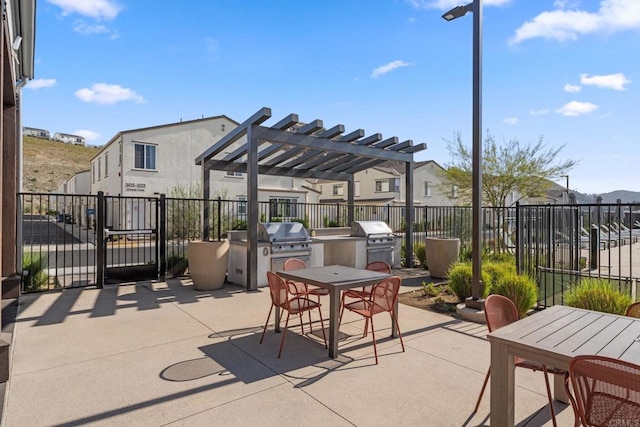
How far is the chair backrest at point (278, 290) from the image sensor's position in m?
4.10

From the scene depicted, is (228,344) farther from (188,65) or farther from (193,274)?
(188,65)

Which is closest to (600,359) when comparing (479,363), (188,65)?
(479,363)

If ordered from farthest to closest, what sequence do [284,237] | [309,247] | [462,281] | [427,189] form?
1. [427,189]
2. [309,247]
3. [284,237]
4. [462,281]

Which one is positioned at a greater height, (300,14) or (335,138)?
(300,14)

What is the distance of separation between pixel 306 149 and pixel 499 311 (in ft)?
21.6

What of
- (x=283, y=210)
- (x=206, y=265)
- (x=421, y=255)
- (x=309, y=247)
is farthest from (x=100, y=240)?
(x=283, y=210)

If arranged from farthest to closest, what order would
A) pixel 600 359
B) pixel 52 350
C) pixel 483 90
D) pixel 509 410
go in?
pixel 483 90 → pixel 52 350 → pixel 509 410 → pixel 600 359

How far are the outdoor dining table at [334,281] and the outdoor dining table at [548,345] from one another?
5.92 ft

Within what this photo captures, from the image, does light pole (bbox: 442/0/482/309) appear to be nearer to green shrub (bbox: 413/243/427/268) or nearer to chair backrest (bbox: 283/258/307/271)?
chair backrest (bbox: 283/258/307/271)

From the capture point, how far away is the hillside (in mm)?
62316

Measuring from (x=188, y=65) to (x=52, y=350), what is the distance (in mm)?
10126

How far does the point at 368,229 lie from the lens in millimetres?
9836

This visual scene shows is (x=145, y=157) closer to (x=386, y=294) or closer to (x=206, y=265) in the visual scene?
(x=206, y=265)

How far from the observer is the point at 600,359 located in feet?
5.63
